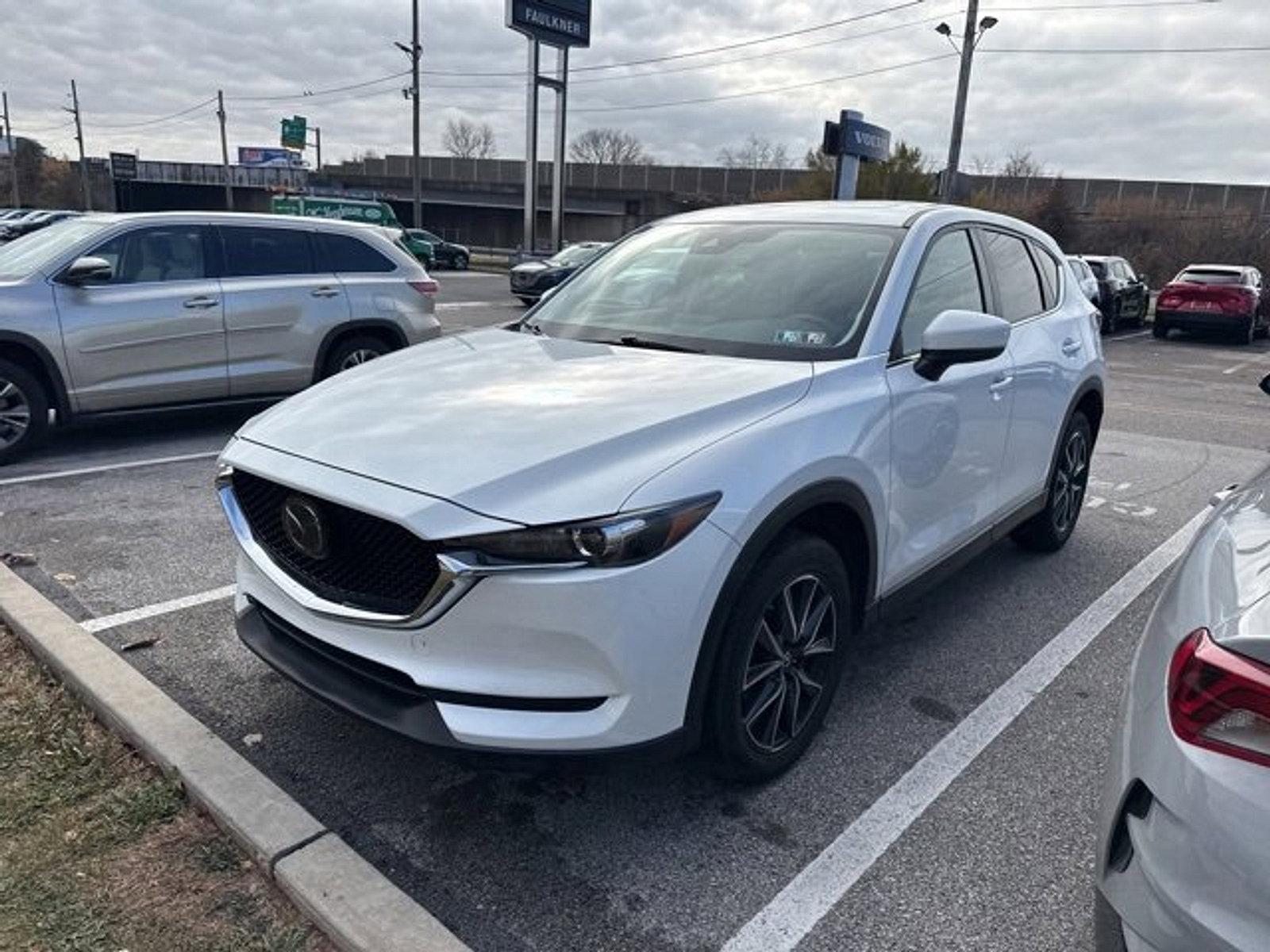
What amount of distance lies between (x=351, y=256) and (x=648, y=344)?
5552 mm

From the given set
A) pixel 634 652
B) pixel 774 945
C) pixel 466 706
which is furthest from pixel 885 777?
pixel 466 706

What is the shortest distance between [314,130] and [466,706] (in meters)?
80.8

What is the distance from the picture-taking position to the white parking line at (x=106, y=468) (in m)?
6.12

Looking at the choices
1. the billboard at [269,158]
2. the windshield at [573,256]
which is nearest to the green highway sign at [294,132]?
the billboard at [269,158]

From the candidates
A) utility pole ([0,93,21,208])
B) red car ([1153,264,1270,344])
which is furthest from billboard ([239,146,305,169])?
red car ([1153,264,1270,344])

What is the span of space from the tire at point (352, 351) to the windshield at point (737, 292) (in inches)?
171

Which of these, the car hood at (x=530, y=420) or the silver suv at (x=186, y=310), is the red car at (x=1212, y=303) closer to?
the silver suv at (x=186, y=310)

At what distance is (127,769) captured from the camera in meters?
2.91

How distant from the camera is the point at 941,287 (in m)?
3.75

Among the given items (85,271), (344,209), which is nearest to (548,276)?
(85,271)

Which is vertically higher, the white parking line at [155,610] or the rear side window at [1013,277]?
the rear side window at [1013,277]

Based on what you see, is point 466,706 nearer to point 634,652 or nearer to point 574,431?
point 634,652

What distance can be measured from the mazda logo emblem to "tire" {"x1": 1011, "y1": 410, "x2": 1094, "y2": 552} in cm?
373

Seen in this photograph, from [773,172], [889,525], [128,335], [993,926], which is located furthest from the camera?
[773,172]
